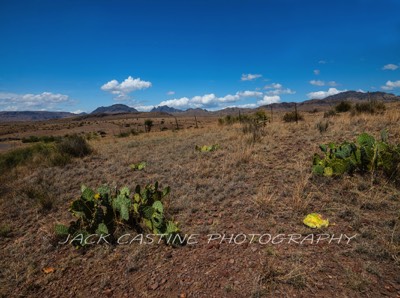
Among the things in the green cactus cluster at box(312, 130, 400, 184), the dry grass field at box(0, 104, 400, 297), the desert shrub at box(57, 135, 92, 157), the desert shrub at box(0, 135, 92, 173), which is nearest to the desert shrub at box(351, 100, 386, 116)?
the dry grass field at box(0, 104, 400, 297)

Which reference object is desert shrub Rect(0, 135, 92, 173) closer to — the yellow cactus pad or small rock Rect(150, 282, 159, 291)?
small rock Rect(150, 282, 159, 291)

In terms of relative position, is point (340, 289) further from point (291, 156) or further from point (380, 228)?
point (291, 156)

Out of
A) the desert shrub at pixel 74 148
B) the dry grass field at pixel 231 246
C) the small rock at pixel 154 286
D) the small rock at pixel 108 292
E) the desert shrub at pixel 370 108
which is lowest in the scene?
the small rock at pixel 108 292

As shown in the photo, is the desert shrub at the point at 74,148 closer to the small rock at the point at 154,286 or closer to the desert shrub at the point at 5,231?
the desert shrub at the point at 5,231

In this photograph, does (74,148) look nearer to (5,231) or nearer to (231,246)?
(5,231)

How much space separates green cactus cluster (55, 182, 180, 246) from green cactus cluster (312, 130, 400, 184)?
338 centimetres

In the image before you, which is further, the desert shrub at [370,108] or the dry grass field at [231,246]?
the desert shrub at [370,108]

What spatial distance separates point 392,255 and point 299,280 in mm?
1203

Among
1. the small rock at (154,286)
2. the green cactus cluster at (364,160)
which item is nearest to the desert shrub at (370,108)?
the green cactus cluster at (364,160)

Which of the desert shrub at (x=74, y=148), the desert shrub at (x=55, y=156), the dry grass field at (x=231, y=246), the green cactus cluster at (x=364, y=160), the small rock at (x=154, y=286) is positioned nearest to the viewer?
the dry grass field at (x=231, y=246)

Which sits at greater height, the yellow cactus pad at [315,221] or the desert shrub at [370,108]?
the desert shrub at [370,108]

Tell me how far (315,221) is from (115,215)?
311cm

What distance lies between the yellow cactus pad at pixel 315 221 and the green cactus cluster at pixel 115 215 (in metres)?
1.92

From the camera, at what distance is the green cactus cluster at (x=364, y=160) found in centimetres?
505
